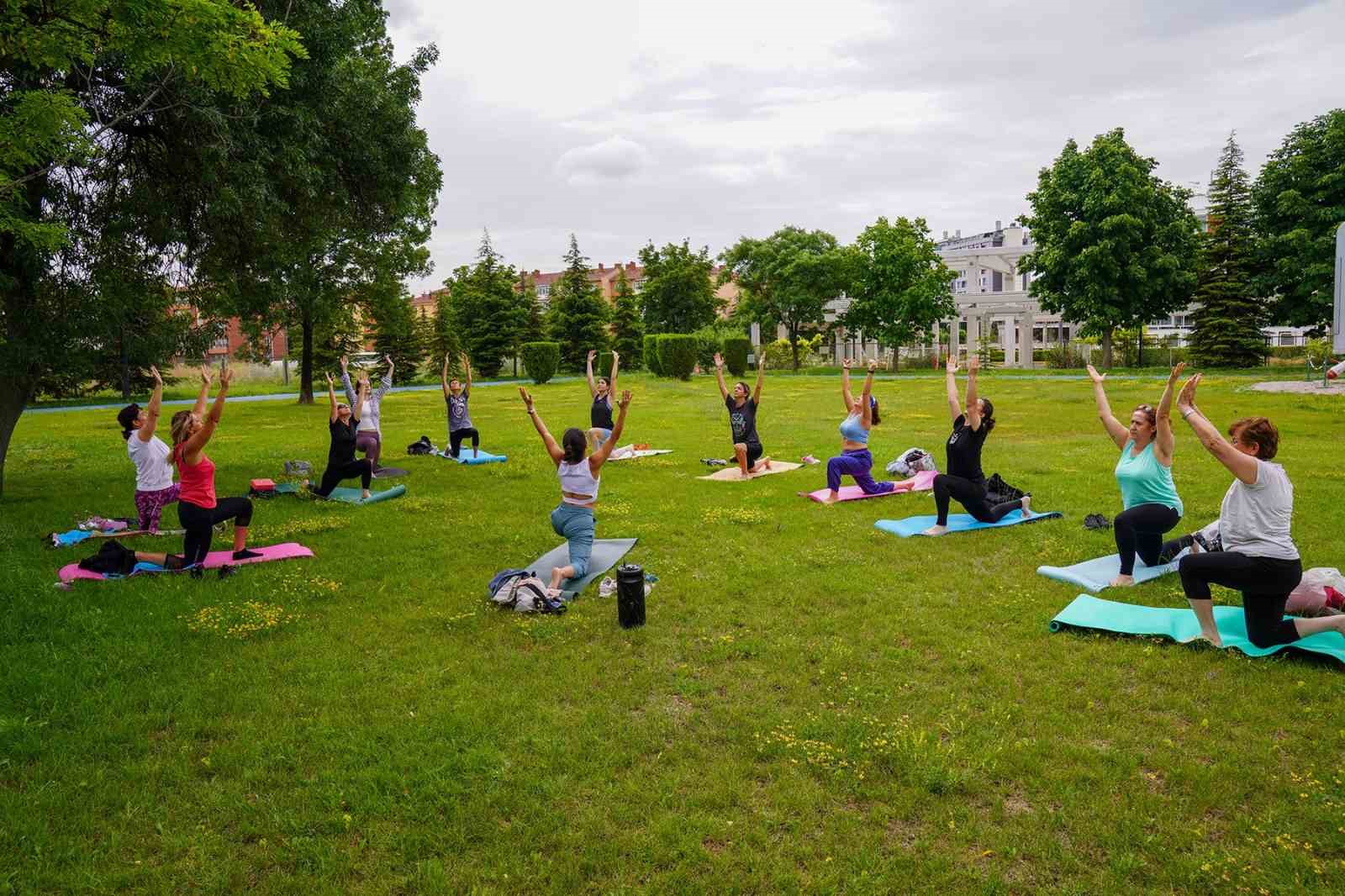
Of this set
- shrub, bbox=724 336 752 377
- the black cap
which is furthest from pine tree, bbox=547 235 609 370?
the black cap

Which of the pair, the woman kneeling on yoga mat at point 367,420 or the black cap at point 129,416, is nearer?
the black cap at point 129,416

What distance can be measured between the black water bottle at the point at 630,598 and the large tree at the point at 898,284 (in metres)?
48.4

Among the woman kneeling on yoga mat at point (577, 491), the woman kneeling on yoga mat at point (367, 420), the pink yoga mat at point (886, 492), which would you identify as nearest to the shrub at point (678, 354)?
the woman kneeling on yoga mat at point (367, 420)

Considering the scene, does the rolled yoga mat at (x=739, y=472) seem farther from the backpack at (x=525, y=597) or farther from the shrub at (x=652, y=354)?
the shrub at (x=652, y=354)

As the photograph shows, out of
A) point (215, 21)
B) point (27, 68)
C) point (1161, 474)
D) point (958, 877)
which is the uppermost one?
point (27, 68)

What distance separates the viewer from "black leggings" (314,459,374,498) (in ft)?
42.9

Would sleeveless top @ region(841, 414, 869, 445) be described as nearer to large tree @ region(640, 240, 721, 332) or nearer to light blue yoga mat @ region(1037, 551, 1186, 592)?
light blue yoga mat @ region(1037, 551, 1186, 592)

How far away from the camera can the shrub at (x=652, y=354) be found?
47.8 meters

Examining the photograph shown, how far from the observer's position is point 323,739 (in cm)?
525

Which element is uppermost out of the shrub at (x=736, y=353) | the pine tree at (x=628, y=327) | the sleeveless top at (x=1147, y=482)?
the pine tree at (x=628, y=327)

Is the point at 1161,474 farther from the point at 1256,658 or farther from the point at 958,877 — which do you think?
the point at 958,877

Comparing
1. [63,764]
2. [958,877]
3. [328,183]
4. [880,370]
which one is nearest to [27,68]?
[328,183]

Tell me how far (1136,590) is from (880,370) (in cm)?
4754

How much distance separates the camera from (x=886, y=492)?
500 inches
